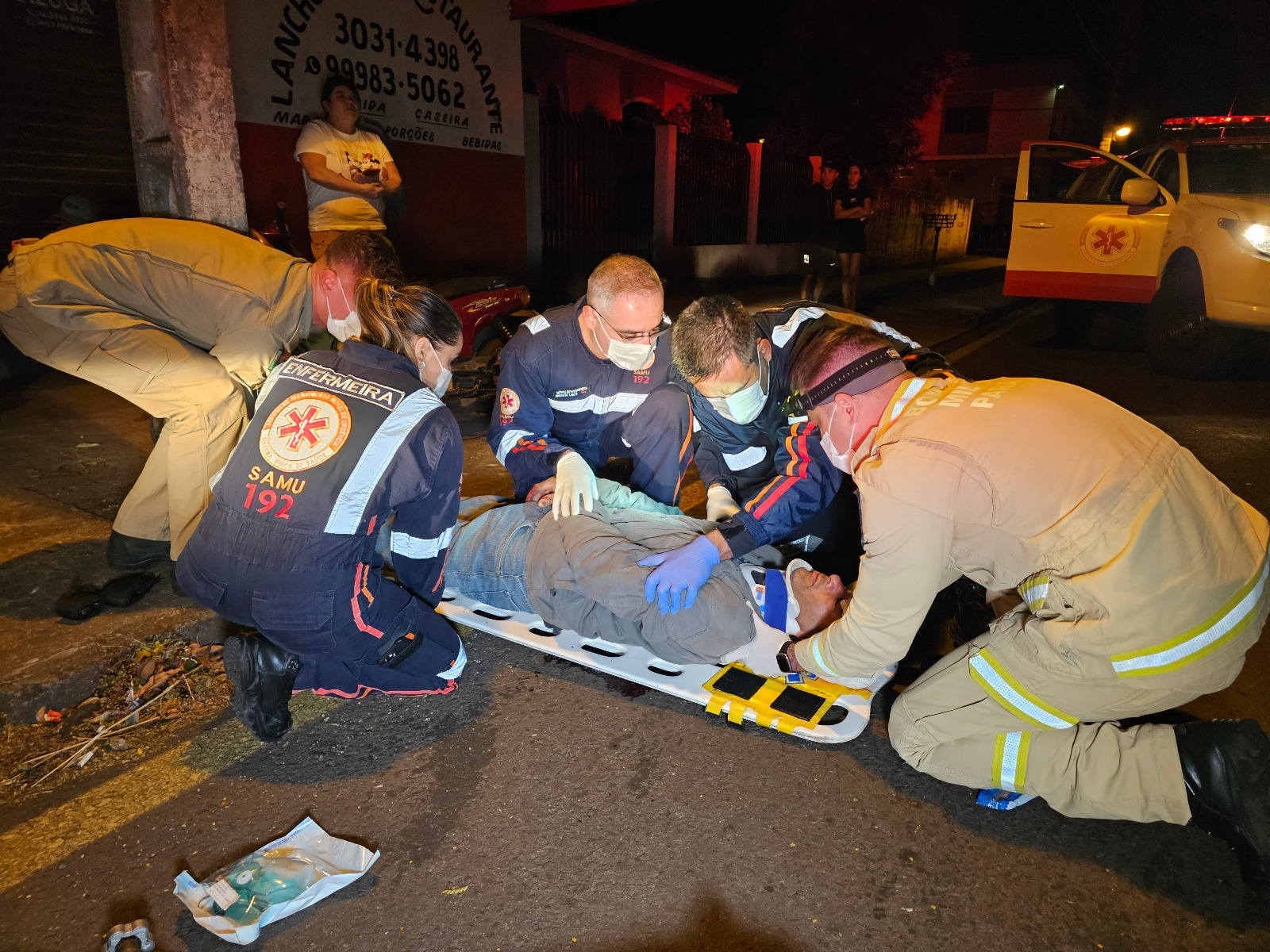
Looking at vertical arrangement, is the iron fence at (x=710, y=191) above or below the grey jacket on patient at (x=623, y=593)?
above

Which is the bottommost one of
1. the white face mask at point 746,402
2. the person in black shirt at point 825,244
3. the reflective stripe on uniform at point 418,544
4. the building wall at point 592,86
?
the reflective stripe on uniform at point 418,544

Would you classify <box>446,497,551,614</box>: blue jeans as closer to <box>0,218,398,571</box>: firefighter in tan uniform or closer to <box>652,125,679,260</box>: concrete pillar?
<box>0,218,398,571</box>: firefighter in tan uniform

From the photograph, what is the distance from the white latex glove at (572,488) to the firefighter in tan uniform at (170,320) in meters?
0.96

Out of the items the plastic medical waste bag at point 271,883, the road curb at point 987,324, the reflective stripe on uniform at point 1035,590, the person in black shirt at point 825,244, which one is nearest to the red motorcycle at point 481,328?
the plastic medical waste bag at point 271,883

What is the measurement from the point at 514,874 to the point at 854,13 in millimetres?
28380

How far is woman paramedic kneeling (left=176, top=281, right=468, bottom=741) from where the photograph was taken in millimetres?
2154

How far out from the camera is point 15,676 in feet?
8.14

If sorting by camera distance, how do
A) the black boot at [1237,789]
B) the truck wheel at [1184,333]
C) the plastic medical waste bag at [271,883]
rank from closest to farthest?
the plastic medical waste bag at [271,883] < the black boot at [1237,789] < the truck wheel at [1184,333]

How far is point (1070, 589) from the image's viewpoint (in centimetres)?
191

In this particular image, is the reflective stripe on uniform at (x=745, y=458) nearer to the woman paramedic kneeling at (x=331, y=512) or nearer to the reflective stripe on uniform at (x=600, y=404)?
the reflective stripe on uniform at (x=600, y=404)

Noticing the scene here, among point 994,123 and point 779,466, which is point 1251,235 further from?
point 994,123

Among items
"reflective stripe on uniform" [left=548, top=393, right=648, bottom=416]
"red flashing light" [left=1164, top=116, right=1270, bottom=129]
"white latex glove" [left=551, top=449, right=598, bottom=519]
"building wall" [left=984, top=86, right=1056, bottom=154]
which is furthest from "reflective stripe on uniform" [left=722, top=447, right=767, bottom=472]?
"building wall" [left=984, top=86, right=1056, bottom=154]

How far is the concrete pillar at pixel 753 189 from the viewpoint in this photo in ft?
48.9

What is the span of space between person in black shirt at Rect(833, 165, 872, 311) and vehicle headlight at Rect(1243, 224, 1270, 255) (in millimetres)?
4252
